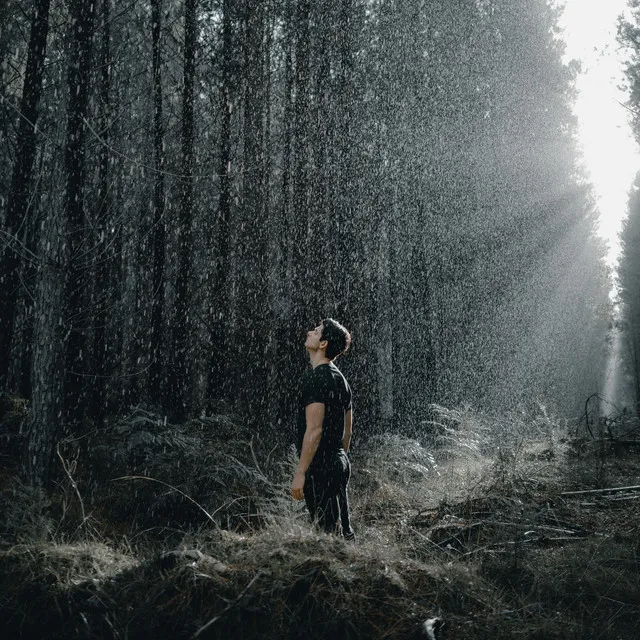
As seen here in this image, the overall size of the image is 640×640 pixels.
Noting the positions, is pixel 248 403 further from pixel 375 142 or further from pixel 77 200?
pixel 375 142

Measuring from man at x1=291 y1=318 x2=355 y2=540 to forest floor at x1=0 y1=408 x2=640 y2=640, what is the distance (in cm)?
28

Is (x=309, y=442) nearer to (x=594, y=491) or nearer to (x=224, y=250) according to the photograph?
(x=594, y=491)

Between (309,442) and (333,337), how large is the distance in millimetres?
856

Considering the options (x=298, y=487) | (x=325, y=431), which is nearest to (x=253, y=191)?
(x=325, y=431)

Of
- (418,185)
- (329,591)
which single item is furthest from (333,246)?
(329,591)

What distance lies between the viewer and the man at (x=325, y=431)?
4.73m

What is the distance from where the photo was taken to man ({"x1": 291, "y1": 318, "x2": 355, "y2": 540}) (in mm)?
4730

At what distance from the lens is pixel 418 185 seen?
1922 centimetres

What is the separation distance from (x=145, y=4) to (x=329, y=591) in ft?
52.6

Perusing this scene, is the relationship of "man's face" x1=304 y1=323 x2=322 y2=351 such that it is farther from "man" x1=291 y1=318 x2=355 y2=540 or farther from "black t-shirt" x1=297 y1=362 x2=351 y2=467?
"black t-shirt" x1=297 y1=362 x2=351 y2=467

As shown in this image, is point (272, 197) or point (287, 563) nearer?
point (287, 563)

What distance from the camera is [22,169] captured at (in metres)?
10.8

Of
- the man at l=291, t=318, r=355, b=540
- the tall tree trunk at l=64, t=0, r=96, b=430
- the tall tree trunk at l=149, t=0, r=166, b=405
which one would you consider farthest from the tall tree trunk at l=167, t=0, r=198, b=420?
the man at l=291, t=318, r=355, b=540

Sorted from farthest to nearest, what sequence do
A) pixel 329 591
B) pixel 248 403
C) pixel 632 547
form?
1. pixel 248 403
2. pixel 632 547
3. pixel 329 591
